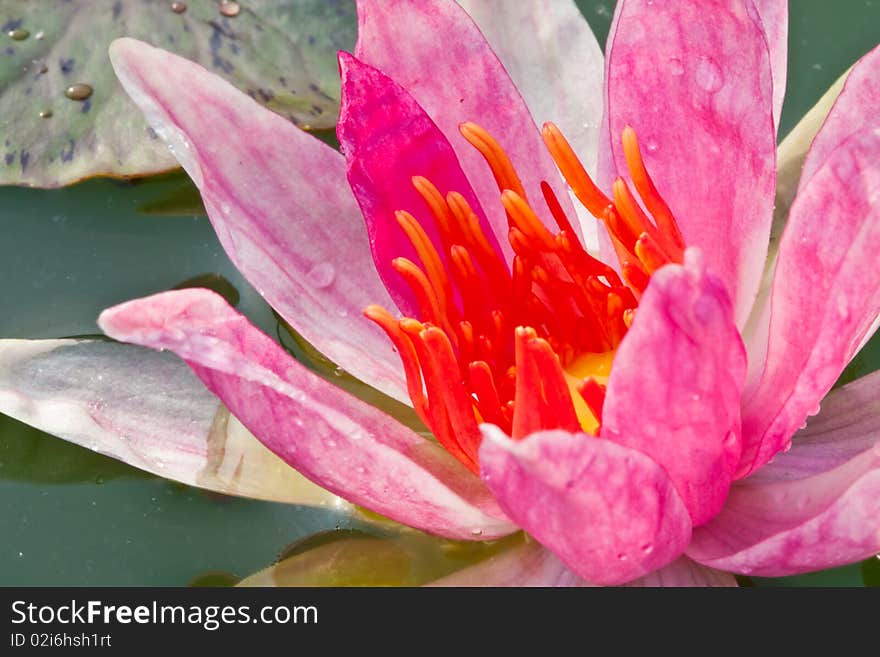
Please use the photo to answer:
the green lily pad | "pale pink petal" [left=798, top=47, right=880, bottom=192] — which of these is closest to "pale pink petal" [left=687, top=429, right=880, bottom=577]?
"pale pink petal" [left=798, top=47, right=880, bottom=192]

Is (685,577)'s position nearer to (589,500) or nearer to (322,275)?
(589,500)

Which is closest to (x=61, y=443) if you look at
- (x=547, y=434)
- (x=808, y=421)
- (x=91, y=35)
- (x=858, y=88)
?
(x=91, y=35)

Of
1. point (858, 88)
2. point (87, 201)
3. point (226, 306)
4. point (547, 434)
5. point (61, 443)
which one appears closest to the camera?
point (547, 434)

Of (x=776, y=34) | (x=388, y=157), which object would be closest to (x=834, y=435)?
(x=776, y=34)

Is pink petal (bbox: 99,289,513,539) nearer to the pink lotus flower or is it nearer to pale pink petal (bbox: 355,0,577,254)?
the pink lotus flower

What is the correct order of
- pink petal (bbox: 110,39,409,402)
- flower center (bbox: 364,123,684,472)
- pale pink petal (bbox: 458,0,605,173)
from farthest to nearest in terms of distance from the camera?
1. pale pink petal (bbox: 458,0,605,173)
2. pink petal (bbox: 110,39,409,402)
3. flower center (bbox: 364,123,684,472)
